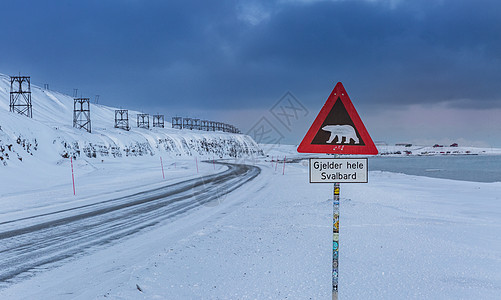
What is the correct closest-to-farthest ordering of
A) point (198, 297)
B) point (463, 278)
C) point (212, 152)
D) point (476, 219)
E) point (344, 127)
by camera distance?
point (344, 127) → point (198, 297) → point (463, 278) → point (476, 219) → point (212, 152)

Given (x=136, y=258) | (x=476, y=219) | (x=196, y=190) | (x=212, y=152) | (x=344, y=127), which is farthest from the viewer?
(x=212, y=152)

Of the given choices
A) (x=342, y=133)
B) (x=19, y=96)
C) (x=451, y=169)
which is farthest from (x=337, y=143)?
(x=19, y=96)

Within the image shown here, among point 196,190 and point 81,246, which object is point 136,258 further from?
point 196,190

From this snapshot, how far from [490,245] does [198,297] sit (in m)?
5.59

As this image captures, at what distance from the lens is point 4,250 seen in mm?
6645

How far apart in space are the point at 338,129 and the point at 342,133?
0.07m

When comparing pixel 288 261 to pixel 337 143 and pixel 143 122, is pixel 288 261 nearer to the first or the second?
pixel 337 143

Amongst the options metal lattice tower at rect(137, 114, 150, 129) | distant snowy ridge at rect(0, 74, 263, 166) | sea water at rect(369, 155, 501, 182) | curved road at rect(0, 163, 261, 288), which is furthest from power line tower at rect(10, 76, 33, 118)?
sea water at rect(369, 155, 501, 182)

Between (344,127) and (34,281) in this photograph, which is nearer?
(344,127)

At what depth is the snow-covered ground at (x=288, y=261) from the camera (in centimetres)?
437

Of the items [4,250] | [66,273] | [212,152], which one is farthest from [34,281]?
[212,152]

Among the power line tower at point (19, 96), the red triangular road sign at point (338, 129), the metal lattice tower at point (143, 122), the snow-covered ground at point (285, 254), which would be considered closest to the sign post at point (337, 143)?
the red triangular road sign at point (338, 129)

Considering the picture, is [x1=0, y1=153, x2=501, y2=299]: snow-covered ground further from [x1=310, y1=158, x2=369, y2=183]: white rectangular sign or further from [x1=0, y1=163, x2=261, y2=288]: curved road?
[x1=0, y1=163, x2=261, y2=288]: curved road

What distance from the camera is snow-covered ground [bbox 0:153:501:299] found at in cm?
437
